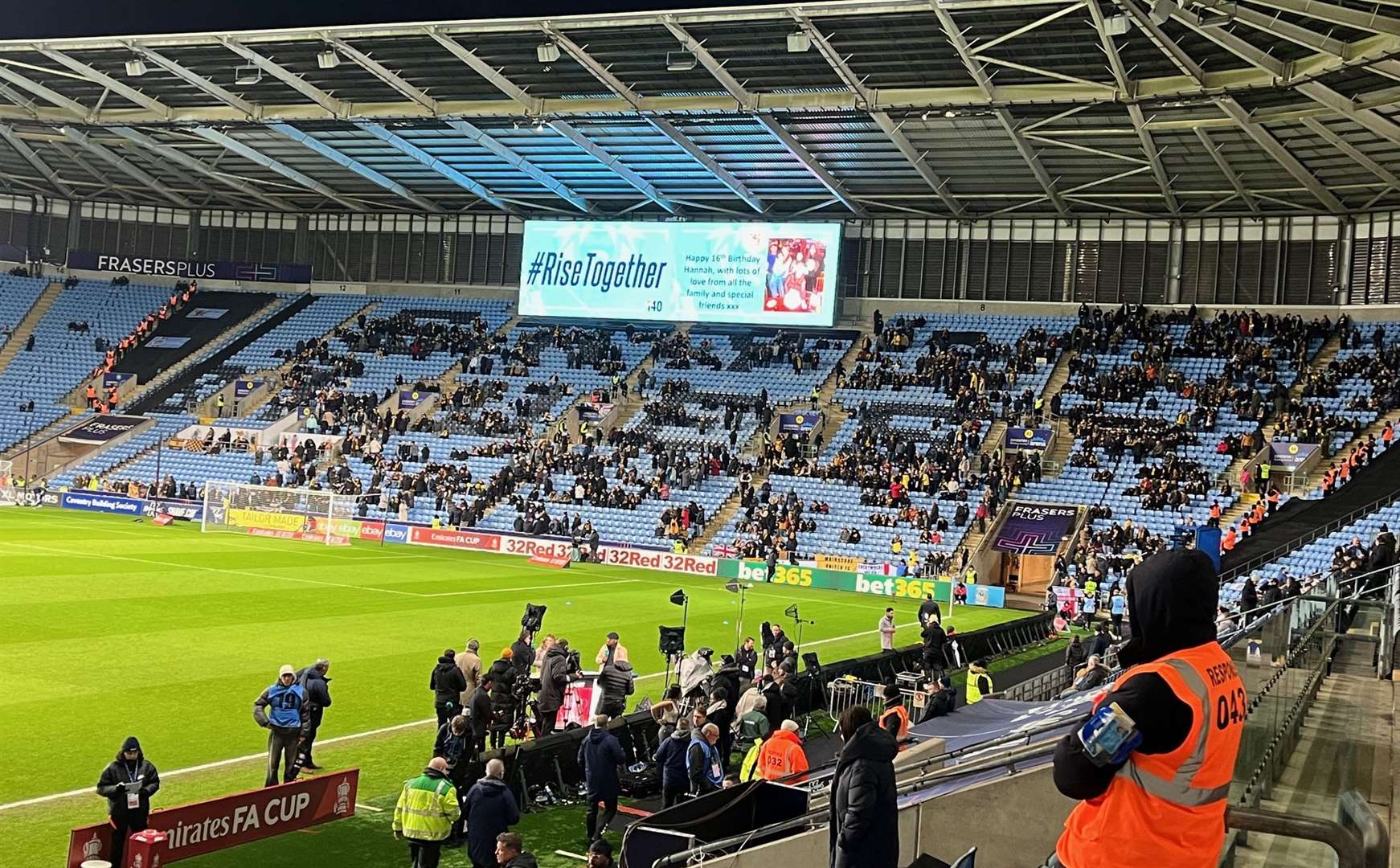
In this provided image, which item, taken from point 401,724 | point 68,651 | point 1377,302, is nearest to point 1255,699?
point 401,724

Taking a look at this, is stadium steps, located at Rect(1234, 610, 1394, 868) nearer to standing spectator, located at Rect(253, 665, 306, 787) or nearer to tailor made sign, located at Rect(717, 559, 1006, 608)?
standing spectator, located at Rect(253, 665, 306, 787)

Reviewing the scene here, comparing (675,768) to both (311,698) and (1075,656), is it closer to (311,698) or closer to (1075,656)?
(311,698)

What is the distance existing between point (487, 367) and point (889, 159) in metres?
22.0

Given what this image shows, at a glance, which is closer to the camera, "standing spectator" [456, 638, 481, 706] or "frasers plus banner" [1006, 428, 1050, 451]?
"standing spectator" [456, 638, 481, 706]

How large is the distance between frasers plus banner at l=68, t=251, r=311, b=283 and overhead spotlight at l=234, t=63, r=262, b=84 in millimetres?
25342

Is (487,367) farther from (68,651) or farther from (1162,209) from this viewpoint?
(68,651)

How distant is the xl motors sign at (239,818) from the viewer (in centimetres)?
1078

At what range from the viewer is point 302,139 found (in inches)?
2122

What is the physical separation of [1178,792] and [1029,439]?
155ft

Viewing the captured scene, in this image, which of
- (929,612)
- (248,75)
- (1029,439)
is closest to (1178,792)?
(929,612)

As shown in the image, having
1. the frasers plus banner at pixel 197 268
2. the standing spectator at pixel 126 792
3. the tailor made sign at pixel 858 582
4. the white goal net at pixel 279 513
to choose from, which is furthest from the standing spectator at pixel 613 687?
the frasers plus banner at pixel 197 268

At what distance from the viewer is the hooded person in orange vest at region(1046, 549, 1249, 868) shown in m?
3.80

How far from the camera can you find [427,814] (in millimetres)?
11133

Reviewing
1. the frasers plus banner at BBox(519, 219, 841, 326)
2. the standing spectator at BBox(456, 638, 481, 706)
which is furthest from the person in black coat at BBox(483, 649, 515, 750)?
the frasers plus banner at BBox(519, 219, 841, 326)
